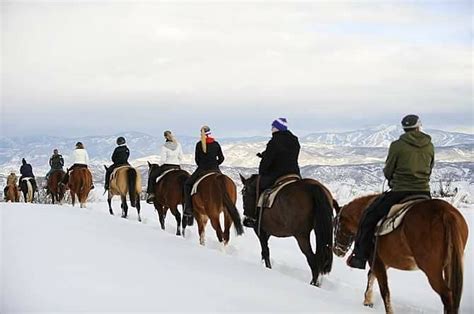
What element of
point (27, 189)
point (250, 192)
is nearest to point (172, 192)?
point (250, 192)

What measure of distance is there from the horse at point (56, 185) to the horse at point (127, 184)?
374cm

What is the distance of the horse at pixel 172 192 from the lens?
509 inches

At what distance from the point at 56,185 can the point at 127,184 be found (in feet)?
16.0

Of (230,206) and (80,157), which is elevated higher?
(80,157)

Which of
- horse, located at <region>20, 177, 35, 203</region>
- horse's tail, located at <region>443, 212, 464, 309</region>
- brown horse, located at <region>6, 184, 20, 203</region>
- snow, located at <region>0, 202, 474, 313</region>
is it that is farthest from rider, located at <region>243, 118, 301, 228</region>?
brown horse, located at <region>6, 184, 20, 203</region>

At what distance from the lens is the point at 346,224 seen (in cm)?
868

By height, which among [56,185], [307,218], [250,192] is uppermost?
[250,192]

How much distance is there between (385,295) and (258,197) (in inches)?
123

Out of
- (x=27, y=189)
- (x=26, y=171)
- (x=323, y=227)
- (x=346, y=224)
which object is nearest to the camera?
(x=323, y=227)

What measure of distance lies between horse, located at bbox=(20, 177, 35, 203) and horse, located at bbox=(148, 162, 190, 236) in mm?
9260

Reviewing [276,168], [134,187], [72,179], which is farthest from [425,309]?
[72,179]

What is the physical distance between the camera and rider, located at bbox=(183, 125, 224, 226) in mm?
11469

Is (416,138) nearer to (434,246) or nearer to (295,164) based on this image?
(434,246)

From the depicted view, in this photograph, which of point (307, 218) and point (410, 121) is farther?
point (307, 218)
